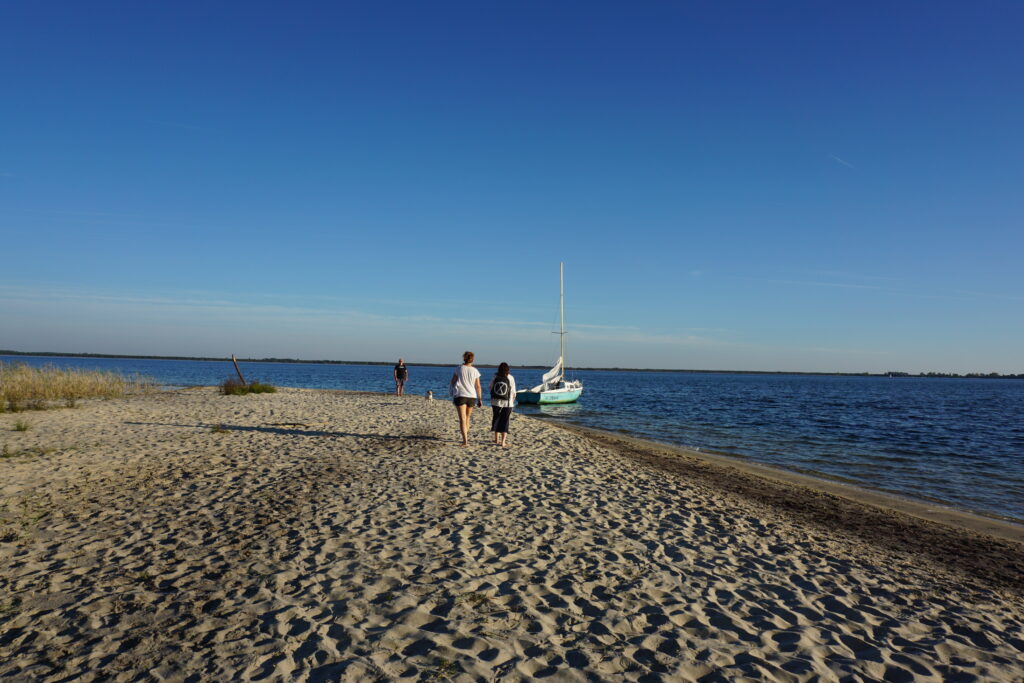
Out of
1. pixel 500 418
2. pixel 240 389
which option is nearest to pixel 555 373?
pixel 240 389

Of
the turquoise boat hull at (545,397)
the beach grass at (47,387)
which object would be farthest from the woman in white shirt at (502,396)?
the turquoise boat hull at (545,397)

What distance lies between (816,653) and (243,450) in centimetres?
1215

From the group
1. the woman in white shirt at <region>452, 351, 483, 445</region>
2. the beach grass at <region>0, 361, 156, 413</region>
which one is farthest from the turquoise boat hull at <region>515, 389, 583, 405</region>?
the beach grass at <region>0, 361, 156, 413</region>

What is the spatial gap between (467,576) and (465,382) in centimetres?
790

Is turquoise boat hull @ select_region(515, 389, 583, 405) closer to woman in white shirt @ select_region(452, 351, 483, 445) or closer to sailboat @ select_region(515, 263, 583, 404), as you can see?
sailboat @ select_region(515, 263, 583, 404)

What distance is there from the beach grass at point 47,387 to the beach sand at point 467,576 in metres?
12.2

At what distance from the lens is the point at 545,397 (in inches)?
1494

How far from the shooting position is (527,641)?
15.5 feet

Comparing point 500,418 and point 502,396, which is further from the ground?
point 502,396

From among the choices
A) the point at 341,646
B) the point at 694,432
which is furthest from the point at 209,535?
the point at 694,432

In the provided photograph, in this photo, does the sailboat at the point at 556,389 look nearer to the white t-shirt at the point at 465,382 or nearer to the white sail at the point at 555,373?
the white sail at the point at 555,373

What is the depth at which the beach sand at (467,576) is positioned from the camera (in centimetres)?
446

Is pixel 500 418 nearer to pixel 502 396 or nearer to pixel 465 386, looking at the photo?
pixel 502 396

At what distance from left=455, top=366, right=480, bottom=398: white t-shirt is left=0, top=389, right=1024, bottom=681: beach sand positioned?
2.36 metres
